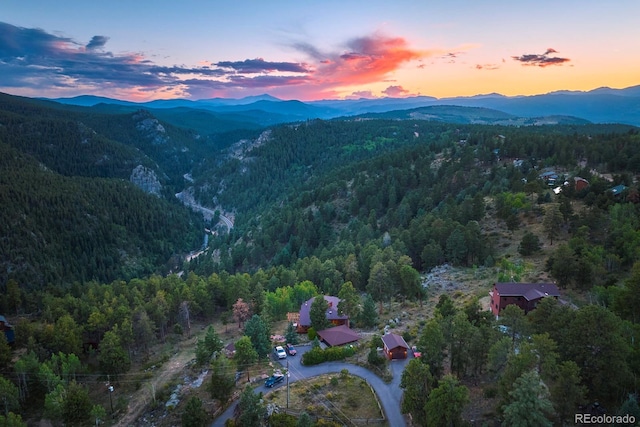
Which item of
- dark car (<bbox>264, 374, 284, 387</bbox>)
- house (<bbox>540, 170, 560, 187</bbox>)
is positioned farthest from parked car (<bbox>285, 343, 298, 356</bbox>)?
house (<bbox>540, 170, 560, 187</bbox>)

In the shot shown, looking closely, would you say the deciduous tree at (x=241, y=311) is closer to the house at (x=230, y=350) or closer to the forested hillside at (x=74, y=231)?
the house at (x=230, y=350)

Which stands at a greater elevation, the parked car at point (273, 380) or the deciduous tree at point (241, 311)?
the parked car at point (273, 380)

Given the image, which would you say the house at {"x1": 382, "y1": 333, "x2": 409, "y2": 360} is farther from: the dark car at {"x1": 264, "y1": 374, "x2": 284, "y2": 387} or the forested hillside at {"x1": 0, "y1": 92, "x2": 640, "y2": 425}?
the dark car at {"x1": 264, "y1": 374, "x2": 284, "y2": 387}

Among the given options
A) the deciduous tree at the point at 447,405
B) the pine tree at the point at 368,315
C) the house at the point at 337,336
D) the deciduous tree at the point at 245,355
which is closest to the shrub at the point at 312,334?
the house at the point at 337,336

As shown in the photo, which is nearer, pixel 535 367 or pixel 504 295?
pixel 535 367

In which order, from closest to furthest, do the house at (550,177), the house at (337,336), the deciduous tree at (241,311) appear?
the house at (337,336) < the deciduous tree at (241,311) < the house at (550,177)

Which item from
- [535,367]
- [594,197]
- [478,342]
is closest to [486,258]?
[594,197]

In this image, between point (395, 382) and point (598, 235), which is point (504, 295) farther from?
point (598, 235)
